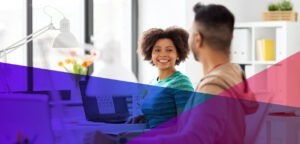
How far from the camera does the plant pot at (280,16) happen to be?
209 inches

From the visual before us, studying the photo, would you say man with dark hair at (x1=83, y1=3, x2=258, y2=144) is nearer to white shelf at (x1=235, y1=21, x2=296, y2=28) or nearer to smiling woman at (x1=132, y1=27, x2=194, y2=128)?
smiling woman at (x1=132, y1=27, x2=194, y2=128)

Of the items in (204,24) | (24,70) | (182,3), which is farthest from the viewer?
(182,3)

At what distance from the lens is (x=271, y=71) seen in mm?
5324

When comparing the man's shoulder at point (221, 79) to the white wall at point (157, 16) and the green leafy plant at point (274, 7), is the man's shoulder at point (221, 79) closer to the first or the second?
the white wall at point (157, 16)

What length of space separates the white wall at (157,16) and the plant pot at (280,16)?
87 cm

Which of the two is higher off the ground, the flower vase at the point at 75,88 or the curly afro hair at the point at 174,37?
the curly afro hair at the point at 174,37

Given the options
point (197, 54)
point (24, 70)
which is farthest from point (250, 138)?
point (24, 70)

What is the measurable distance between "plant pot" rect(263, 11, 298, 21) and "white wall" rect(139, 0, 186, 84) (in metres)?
0.87

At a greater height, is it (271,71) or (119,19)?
(119,19)

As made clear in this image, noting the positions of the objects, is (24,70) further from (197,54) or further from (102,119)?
(197,54)

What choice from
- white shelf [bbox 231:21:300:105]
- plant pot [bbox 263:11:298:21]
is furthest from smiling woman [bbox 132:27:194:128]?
plant pot [bbox 263:11:298:21]

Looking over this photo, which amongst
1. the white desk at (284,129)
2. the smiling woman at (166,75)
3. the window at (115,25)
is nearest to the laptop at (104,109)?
the smiling woman at (166,75)

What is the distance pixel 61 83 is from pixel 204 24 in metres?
3.58

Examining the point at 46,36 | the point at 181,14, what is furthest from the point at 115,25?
the point at 46,36
